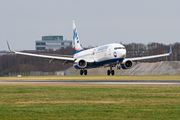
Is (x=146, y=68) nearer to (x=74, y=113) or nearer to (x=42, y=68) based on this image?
(x=42, y=68)

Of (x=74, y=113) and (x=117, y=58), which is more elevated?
(x=117, y=58)

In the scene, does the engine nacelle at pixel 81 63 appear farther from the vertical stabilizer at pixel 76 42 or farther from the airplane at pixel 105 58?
the vertical stabilizer at pixel 76 42

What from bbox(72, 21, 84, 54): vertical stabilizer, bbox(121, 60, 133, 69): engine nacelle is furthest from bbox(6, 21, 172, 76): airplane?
bbox(72, 21, 84, 54): vertical stabilizer

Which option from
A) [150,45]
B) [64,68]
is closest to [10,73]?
[64,68]

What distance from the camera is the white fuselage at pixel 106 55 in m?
53.8

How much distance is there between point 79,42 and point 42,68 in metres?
25.0

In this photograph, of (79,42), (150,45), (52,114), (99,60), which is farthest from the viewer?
(150,45)

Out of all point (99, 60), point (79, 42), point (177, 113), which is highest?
Answer: point (79, 42)

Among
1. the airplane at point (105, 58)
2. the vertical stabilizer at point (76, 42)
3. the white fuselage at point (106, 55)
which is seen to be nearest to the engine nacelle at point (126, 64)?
the airplane at point (105, 58)

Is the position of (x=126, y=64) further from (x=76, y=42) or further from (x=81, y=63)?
(x=76, y=42)

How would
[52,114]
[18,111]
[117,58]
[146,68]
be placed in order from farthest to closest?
1. [146,68]
2. [117,58]
3. [18,111]
4. [52,114]

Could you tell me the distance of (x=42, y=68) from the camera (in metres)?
95.8

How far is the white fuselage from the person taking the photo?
53.8 metres

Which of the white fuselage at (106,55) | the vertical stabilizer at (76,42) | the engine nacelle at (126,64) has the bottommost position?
the engine nacelle at (126,64)
